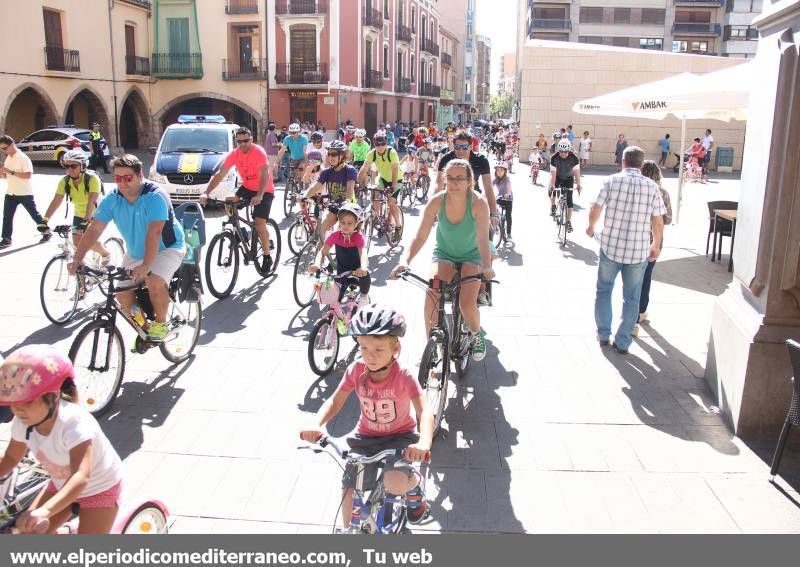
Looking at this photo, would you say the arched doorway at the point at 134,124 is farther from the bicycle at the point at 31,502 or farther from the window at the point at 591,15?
the window at the point at 591,15

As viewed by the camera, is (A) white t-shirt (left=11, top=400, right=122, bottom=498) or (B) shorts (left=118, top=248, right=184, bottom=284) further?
(B) shorts (left=118, top=248, right=184, bottom=284)

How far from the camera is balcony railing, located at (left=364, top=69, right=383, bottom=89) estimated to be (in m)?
41.9

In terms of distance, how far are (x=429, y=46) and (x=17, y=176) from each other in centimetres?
5177

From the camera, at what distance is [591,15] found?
61.0m

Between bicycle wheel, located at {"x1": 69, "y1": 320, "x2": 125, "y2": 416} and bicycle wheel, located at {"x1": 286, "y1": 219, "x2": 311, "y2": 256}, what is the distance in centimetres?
573

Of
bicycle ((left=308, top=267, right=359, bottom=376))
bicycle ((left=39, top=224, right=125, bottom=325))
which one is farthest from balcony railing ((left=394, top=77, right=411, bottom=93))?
bicycle ((left=308, top=267, right=359, bottom=376))

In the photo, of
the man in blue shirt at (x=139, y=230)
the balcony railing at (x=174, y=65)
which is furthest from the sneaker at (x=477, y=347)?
the balcony railing at (x=174, y=65)

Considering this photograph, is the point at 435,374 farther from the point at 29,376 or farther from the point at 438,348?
the point at 29,376

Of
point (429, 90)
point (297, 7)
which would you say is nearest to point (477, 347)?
point (297, 7)

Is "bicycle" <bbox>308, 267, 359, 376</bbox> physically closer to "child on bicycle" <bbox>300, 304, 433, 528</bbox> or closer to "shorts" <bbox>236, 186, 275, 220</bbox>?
"child on bicycle" <bbox>300, 304, 433, 528</bbox>

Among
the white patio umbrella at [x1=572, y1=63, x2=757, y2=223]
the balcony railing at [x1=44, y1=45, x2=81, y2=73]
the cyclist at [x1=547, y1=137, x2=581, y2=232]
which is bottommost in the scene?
the cyclist at [x1=547, y1=137, x2=581, y2=232]

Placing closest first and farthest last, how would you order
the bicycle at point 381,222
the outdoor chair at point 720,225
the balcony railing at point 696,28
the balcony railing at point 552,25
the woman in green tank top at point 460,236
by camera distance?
1. the woman in green tank top at point 460,236
2. the outdoor chair at point 720,225
3. the bicycle at point 381,222
4. the balcony railing at point 696,28
5. the balcony railing at point 552,25

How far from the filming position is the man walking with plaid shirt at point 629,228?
6.52 metres

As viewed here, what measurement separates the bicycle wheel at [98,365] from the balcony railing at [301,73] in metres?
33.8
